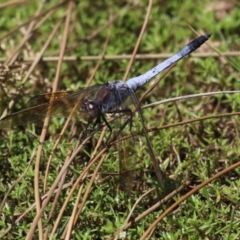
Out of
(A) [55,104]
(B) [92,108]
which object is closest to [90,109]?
(B) [92,108]

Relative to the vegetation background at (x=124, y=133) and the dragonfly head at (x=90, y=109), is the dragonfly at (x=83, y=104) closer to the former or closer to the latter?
the dragonfly head at (x=90, y=109)

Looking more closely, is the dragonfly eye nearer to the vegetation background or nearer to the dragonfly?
the dragonfly

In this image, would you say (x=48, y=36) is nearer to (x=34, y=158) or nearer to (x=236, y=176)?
(x=34, y=158)

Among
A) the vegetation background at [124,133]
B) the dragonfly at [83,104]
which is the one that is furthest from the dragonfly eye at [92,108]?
the vegetation background at [124,133]

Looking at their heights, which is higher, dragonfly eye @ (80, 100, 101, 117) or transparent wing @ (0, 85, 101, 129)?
transparent wing @ (0, 85, 101, 129)

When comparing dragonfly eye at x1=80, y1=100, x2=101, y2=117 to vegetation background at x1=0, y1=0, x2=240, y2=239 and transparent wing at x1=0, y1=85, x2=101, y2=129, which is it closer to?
transparent wing at x1=0, y1=85, x2=101, y2=129

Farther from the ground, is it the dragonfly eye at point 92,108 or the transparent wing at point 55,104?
the transparent wing at point 55,104

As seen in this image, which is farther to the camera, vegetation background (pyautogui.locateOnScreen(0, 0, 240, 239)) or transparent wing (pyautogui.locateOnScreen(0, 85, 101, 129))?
transparent wing (pyautogui.locateOnScreen(0, 85, 101, 129))

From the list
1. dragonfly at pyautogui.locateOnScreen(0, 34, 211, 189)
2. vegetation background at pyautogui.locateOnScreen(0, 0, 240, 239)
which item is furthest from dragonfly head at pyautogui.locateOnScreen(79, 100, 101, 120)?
vegetation background at pyautogui.locateOnScreen(0, 0, 240, 239)
